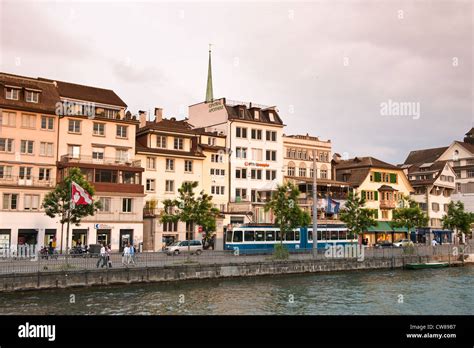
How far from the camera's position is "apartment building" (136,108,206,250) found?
70.3 metres

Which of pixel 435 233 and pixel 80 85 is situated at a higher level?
pixel 80 85

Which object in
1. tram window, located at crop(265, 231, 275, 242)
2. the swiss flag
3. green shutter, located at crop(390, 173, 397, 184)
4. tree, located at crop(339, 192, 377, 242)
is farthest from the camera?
green shutter, located at crop(390, 173, 397, 184)

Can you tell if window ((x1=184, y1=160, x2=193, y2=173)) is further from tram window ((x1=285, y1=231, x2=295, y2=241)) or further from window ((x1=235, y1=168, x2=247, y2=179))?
tram window ((x1=285, y1=231, x2=295, y2=241))

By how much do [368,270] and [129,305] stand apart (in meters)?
35.2

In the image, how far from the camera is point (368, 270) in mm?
60312

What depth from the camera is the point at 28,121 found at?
2469 inches

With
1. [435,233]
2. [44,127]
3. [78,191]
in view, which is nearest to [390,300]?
[78,191]

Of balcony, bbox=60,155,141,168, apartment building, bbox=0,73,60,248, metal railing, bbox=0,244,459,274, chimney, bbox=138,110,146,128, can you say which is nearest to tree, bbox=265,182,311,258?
metal railing, bbox=0,244,459,274

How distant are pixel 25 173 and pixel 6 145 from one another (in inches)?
143

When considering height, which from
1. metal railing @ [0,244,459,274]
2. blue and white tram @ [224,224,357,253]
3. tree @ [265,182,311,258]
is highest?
tree @ [265,182,311,258]

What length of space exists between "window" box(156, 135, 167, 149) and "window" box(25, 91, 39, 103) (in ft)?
53.9

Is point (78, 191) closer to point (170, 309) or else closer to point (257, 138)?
point (170, 309)

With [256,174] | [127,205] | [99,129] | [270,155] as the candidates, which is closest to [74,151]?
[99,129]

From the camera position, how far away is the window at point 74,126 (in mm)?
65512
